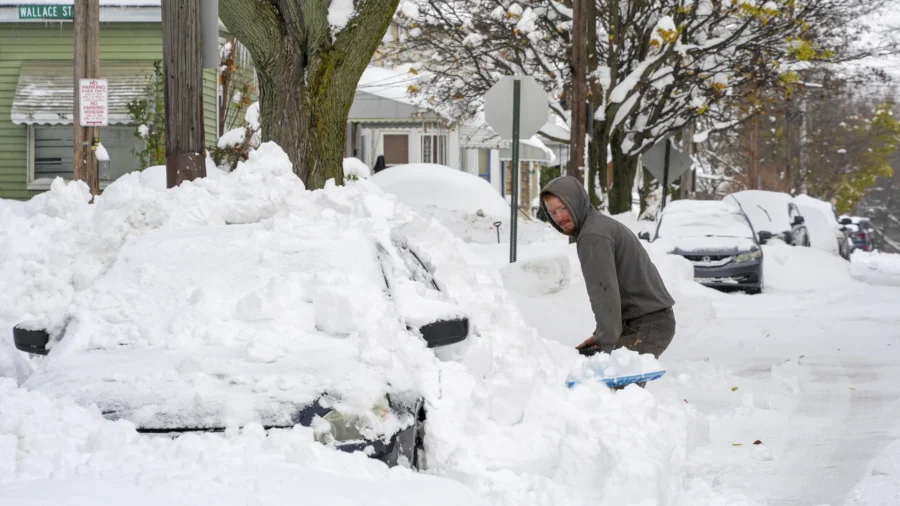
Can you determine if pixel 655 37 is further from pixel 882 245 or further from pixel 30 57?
pixel 882 245

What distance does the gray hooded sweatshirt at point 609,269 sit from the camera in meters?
6.25

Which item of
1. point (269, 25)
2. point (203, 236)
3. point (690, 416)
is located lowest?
point (690, 416)

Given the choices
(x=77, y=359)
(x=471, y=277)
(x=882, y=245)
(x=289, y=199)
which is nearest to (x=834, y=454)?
(x=471, y=277)

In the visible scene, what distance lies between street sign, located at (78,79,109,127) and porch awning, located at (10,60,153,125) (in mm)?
7194

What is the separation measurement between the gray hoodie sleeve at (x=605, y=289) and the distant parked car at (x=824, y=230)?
23979 mm

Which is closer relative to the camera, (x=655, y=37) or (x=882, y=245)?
(x=655, y=37)

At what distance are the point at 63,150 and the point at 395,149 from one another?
22465mm

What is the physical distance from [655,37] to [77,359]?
812 inches

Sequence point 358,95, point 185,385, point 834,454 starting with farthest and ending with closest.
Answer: point 358,95 < point 834,454 < point 185,385

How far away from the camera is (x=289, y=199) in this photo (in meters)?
6.62

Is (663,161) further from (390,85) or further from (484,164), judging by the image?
(484,164)

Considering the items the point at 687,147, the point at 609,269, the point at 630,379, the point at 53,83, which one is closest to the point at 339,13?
the point at 609,269

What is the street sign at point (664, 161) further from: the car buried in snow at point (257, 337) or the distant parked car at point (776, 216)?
the car buried in snow at point (257, 337)

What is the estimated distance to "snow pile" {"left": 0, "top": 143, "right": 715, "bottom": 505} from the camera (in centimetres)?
411
